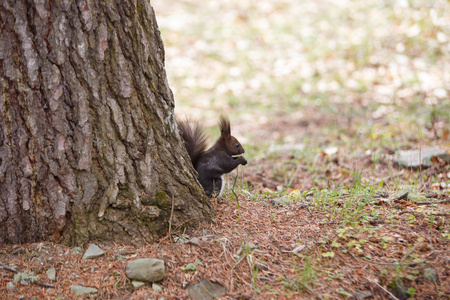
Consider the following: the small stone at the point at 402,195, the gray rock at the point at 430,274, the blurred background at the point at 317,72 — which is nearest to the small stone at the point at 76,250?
the gray rock at the point at 430,274

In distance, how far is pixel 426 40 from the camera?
802cm

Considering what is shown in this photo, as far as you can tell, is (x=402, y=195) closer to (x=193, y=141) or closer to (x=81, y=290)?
(x=193, y=141)

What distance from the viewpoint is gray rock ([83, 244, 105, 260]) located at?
2.29 meters

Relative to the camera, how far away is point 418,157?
13.4ft

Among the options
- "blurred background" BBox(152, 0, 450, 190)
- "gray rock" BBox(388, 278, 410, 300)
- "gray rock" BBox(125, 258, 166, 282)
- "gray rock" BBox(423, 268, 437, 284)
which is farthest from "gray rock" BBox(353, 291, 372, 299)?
"blurred background" BBox(152, 0, 450, 190)

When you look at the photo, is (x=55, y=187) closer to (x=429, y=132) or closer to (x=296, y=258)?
(x=296, y=258)

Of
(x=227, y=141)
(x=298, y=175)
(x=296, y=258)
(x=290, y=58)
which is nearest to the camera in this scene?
(x=296, y=258)

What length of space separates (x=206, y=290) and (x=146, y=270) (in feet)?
1.11

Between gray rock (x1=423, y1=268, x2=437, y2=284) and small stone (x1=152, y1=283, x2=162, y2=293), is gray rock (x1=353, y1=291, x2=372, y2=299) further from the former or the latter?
small stone (x1=152, y1=283, x2=162, y2=293)

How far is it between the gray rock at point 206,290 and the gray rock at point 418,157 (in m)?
2.53

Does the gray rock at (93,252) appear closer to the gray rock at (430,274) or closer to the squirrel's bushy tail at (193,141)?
the squirrel's bushy tail at (193,141)

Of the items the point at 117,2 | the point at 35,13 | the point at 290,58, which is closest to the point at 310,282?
the point at 117,2

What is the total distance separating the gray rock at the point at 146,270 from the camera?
2162 millimetres

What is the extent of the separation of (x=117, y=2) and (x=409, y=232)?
87.0 inches
